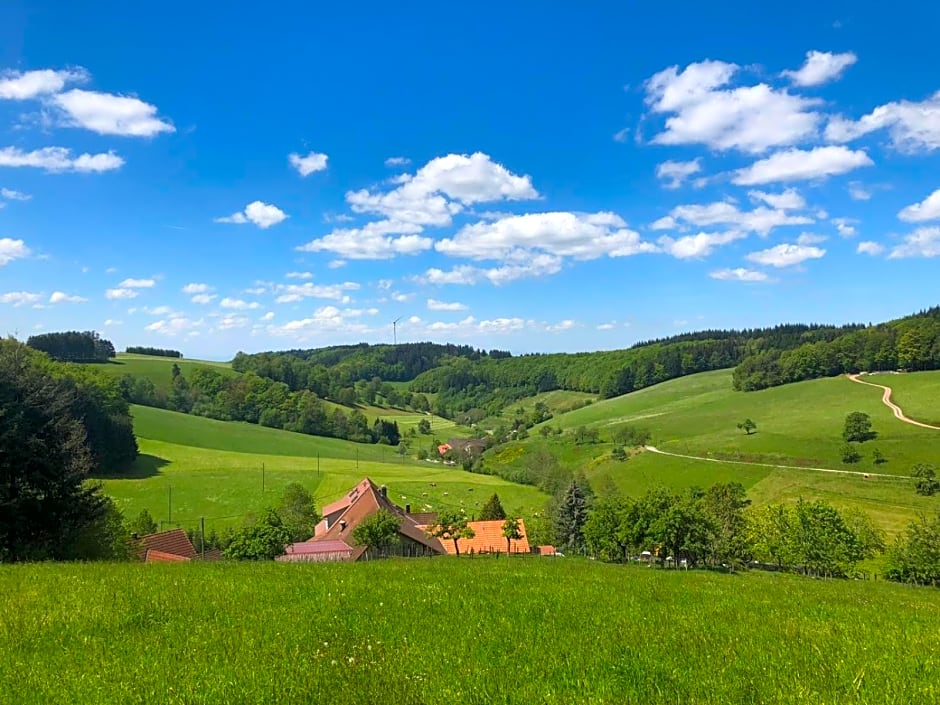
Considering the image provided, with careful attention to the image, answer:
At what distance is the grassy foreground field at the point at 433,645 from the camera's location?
6.75 meters

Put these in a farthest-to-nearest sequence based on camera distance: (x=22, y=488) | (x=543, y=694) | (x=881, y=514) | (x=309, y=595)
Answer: (x=881, y=514)
(x=22, y=488)
(x=309, y=595)
(x=543, y=694)

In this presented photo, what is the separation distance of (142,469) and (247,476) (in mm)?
19719

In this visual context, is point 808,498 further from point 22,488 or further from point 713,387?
point 713,387

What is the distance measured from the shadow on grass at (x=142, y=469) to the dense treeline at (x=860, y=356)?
156 meters

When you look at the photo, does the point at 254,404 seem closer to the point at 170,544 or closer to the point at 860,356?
the point at 170,544

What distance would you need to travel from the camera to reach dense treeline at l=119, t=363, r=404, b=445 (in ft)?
598

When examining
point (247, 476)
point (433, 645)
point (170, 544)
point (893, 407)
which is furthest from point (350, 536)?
point (893, 407)

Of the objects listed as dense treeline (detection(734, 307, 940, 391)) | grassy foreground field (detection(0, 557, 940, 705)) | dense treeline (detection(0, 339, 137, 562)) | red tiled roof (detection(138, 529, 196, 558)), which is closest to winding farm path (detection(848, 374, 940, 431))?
dense treeline (detection(734, 307, 940, 391))

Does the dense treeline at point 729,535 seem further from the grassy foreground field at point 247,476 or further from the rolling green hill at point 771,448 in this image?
the grassy foreground field at point 247,476

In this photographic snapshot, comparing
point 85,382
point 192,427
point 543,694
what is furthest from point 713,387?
point 543,694

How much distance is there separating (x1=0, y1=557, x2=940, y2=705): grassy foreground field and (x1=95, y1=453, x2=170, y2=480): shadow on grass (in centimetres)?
10919

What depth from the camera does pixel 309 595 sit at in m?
12.0

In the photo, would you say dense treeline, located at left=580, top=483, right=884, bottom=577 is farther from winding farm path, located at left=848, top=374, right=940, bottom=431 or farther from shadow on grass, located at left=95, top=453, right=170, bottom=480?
shadow on grass, located at left=95, top=453, right=170, bottom=480

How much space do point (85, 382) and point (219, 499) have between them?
42637 millimetres
